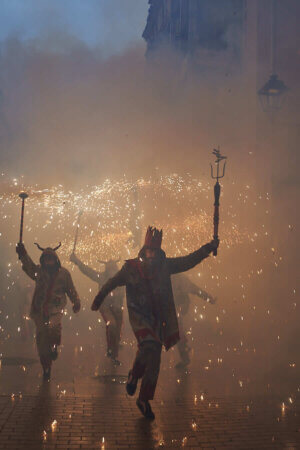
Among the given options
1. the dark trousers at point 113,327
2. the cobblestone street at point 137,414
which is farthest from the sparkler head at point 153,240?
the dark trousers at point 113,327

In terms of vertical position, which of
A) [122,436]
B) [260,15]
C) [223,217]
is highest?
[260,15]

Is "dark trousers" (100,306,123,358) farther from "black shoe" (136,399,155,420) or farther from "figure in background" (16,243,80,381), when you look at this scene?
"black shoe" (136,399,155,420)

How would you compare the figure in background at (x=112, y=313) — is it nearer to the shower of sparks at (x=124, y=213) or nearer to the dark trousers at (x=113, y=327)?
the dark trousers at (x=113, y=327)

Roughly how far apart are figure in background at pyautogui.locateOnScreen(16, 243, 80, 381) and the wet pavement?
1.60 ft

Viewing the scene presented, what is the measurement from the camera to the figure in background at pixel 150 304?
523 centimetres

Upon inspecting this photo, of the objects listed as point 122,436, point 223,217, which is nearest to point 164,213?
point 223,217

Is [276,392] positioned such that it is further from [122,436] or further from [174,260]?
[122,436]

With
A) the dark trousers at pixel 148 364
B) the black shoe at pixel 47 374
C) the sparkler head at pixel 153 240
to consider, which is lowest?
the black shoe at pixel 47 374

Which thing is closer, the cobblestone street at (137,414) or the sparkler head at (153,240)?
the cobblestone street at (137,414)

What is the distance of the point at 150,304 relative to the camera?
5500mm

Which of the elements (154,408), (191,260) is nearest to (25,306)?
(191,260)

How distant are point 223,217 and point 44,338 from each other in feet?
21.9

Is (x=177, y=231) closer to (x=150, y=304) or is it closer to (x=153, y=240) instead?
(x=153, y=240)

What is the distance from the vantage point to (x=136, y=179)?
14.7 m
